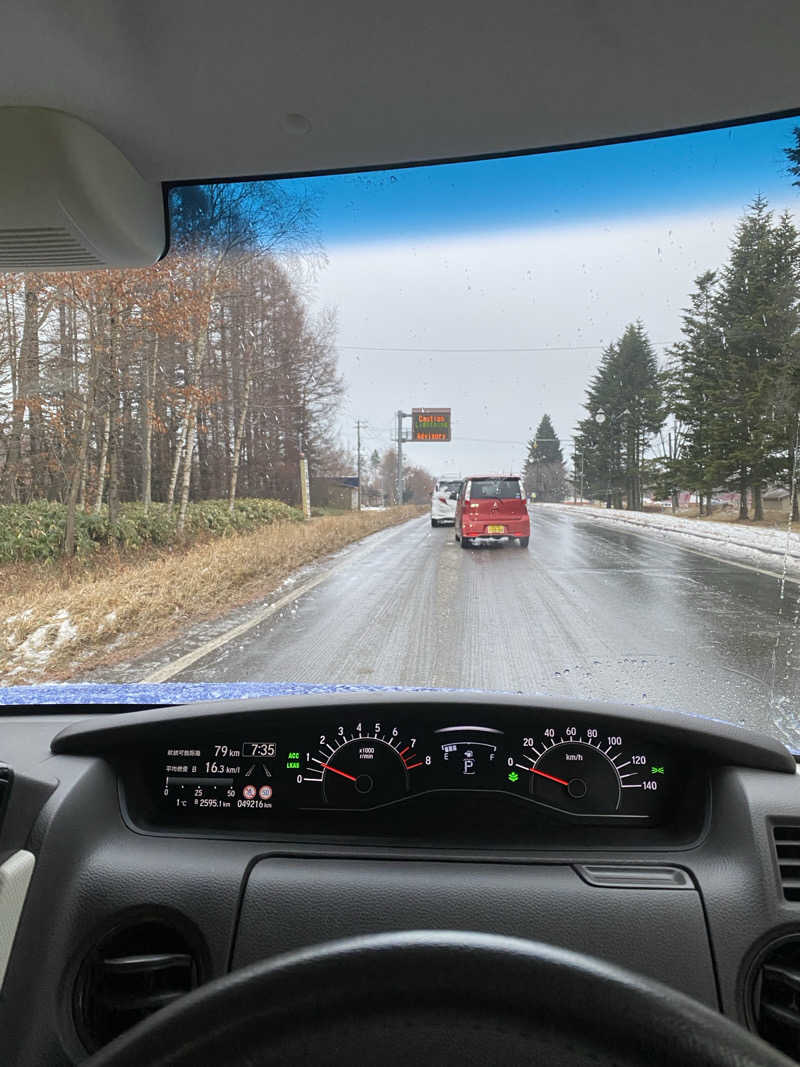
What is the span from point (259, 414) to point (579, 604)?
56.7 inches

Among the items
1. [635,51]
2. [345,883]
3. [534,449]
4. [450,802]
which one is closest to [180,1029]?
[345,883]

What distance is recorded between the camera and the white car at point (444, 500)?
302cm

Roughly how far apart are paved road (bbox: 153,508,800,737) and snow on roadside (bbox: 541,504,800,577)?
44 mm

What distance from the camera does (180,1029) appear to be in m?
0.79

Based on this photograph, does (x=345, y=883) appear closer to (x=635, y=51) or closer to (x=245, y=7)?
(x=245, y=7)

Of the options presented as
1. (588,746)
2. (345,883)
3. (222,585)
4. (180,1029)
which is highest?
(222,585)

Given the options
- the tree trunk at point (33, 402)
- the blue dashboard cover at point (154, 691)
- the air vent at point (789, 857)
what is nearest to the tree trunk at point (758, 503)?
the air vent at point (789, 857)

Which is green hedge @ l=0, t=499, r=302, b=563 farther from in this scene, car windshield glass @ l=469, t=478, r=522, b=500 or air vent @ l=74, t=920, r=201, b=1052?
air vent @ l=74, t=920, r=201, b=1052

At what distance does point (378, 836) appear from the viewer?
208 cm

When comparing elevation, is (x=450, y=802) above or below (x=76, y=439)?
below

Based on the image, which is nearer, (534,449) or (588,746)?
(588,746)

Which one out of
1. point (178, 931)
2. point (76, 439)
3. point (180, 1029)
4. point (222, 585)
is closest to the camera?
point (180, 1029)

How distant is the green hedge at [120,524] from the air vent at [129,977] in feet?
4.56

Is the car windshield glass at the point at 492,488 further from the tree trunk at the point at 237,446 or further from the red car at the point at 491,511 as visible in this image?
the tree trunk at the point at 237,446
